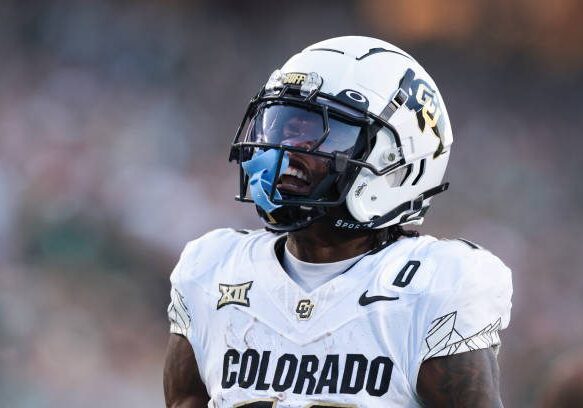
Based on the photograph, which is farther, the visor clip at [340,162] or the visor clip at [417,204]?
the visor clip at [417,204]

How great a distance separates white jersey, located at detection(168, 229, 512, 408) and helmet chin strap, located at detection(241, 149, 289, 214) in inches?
8.3

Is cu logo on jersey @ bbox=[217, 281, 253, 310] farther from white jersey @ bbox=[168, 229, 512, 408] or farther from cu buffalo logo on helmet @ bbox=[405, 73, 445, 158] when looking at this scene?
cu buffalo logo on helmet @ bbox=[405, 73, 445, 158]

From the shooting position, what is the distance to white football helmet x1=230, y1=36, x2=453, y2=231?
2592 mm

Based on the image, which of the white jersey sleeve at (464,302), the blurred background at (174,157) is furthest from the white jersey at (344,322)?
the blurred background at (174,157)

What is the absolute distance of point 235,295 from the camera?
270cm

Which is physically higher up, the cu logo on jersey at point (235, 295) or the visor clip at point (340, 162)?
the visor clip at point (340, 162)

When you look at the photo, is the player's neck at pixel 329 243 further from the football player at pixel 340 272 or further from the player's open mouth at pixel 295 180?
the player's open mouth at pixel 295 180

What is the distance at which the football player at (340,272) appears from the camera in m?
2.45

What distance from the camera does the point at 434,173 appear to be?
2.78 m

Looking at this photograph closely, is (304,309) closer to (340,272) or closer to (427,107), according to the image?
(340,272)

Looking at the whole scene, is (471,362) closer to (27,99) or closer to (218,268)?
(218,268)

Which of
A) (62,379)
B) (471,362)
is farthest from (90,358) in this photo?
(471,362)

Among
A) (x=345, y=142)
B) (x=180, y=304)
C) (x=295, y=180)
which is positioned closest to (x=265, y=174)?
(x=295, y=180)

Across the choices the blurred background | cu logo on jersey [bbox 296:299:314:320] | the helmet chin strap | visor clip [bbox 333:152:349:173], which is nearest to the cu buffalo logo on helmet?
visor clip [bbox 333:152:349:173]
